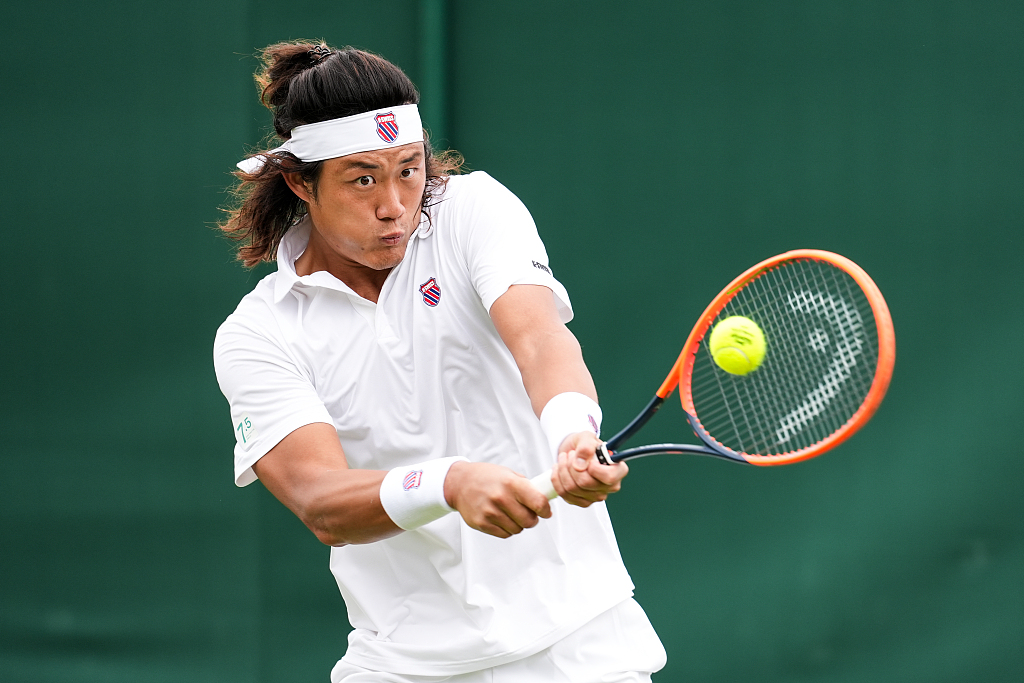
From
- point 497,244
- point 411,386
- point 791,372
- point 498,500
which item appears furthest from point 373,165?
point 791,372

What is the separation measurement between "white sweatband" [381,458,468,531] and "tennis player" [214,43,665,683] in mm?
89

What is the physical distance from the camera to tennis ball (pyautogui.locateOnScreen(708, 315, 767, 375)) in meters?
1.98

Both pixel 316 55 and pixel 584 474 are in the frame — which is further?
pixel 316 55

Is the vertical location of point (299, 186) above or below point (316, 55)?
below

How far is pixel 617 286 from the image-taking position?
10.8 ft

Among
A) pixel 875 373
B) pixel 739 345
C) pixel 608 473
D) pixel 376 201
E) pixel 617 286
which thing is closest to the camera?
pixel 608 473

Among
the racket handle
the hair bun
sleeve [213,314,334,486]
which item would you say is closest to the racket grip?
the racket handle

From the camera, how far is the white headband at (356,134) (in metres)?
2.11

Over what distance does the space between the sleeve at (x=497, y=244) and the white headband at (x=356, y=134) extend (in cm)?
15

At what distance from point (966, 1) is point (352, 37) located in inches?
68.3

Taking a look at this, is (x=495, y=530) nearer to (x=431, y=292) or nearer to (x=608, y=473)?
(x=608, y=473)

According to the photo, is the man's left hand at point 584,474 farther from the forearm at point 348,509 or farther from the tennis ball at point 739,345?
the tennis ball at point 739,345

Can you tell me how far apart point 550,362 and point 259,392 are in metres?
0.52

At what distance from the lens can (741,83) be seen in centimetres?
310
